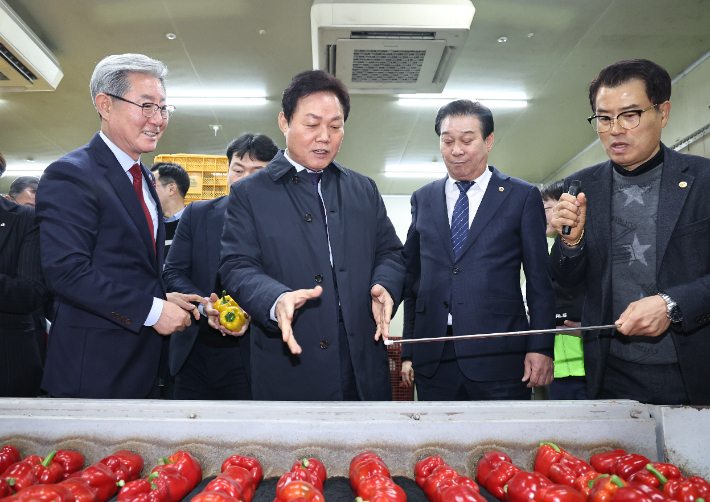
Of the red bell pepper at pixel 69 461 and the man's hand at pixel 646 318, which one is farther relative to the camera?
the man's hand at pixel 646 318

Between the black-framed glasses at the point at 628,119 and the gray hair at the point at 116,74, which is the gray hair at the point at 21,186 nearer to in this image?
the gray hair at the point at 116,74

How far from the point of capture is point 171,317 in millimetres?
1687

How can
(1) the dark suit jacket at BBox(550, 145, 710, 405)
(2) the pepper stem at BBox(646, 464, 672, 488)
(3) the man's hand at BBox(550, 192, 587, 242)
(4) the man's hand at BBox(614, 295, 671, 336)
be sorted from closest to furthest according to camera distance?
(2) the pepper stem at BBox(646, 464, 672, 488), (4) the man's hand at BBox(614, 295, 671, 336), (1) the dark suit jacket at BBox(550, 145, 710, 405), (3) the man's hand at BBox(550, 192, 587, 242)

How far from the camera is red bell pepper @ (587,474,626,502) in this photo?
0.98m

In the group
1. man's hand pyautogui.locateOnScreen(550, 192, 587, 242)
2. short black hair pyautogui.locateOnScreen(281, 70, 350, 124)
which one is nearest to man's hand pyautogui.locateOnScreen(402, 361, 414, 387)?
man's hand pyautogui.locateOnScreen(550, 192, 587, 242)

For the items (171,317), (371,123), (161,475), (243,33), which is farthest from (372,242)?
(371,123)

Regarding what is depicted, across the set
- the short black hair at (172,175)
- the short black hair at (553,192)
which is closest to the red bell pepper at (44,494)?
the short black hair at (172,175)

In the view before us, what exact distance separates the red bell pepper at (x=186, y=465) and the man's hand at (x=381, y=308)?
0.68 m

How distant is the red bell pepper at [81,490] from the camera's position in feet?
3.21

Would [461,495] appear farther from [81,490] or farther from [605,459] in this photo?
[81,490]

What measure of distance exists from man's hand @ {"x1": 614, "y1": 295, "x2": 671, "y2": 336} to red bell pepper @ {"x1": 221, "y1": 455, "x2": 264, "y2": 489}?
1.05 metres

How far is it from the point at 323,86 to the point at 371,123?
184 inches

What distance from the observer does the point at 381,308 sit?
1.71 metres

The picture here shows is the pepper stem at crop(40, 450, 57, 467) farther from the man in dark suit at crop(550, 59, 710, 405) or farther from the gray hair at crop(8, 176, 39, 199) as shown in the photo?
the gray hair at crop(8, 176, 39, 199)
